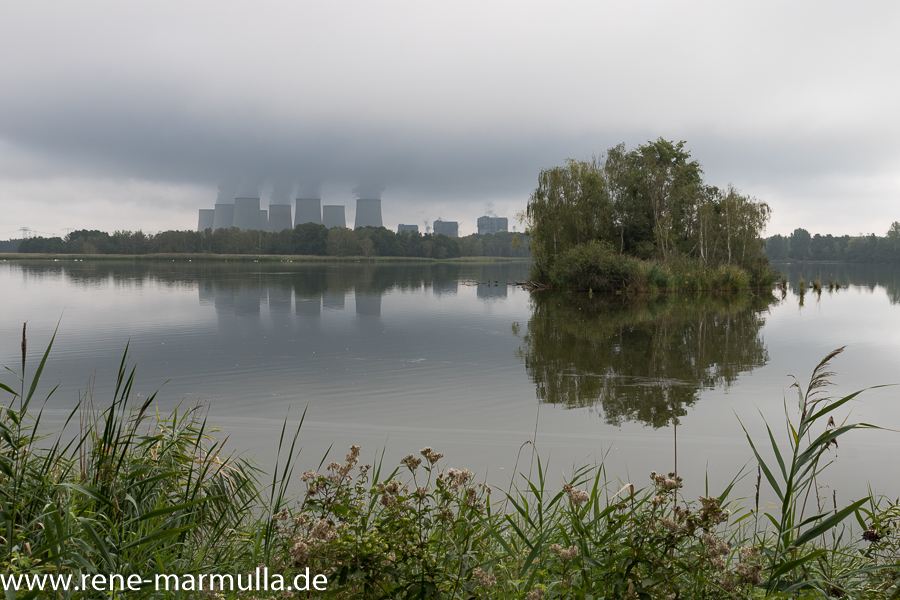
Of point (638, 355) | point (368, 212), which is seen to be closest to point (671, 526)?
point (638, 355)

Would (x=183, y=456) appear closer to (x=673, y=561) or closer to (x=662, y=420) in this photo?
(x=673, y=561)

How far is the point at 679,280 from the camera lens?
32031 millimetres

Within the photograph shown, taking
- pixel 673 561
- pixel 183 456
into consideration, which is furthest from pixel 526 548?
pixel 183 456

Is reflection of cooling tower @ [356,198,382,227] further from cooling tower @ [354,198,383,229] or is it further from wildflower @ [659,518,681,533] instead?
wildflower @ [659,518,681,533]

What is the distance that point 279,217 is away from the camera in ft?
523

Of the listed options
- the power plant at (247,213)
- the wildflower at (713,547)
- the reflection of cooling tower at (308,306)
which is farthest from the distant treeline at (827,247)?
the power plant at (247,213)

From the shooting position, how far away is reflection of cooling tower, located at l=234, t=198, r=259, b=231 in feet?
513

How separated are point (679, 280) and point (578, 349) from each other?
70.9 feet

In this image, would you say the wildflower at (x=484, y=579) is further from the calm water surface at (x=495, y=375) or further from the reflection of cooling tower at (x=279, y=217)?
the reflection of cooling tower at (x=279, y=217)

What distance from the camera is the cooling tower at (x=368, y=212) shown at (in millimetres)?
155750

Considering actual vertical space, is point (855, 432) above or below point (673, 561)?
below

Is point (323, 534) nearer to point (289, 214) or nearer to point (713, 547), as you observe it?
→ point (713, 547)

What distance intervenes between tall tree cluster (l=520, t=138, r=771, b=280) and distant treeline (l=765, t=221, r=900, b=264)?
3113 inches

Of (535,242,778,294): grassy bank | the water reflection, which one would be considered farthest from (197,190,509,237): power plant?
(535,242,778,294): grassy bank
